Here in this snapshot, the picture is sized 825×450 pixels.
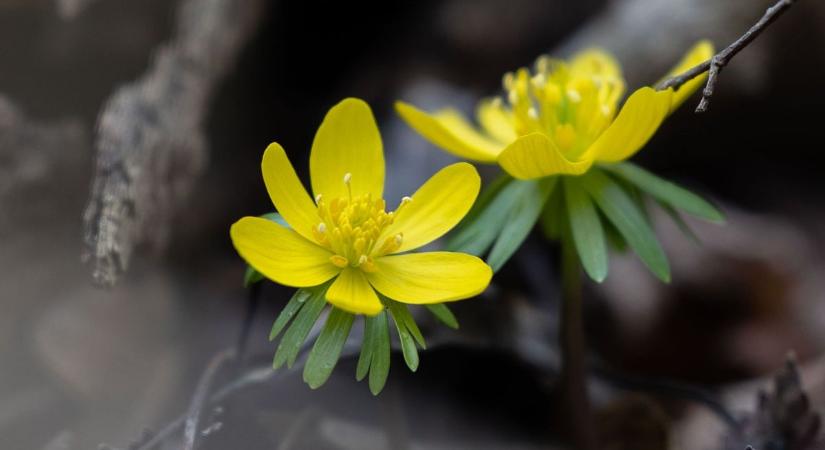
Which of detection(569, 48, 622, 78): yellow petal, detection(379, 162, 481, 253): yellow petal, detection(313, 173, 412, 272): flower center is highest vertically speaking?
detection(569, 48, 622, 78): yellow petal

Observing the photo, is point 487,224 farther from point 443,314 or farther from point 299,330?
point 299,330

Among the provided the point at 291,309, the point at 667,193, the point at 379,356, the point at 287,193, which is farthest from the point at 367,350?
the point at 667,193

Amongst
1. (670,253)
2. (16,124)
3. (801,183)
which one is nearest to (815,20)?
(801,183)

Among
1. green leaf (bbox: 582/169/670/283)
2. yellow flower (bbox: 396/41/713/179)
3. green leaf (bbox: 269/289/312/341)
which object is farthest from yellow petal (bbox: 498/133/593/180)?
green leaf (bbox: 269/289/312/341)

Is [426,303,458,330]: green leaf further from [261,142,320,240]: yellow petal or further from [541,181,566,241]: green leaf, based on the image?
[541,181,566,241]: green leaf

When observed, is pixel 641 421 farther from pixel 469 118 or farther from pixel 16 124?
pixel 16 124

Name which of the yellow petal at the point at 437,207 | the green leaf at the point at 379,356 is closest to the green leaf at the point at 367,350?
the green leaf at the point at 379,356
